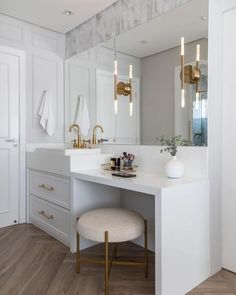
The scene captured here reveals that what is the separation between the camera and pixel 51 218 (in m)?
2.61

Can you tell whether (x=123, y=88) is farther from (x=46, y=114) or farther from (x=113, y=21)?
(x=46, y=114)

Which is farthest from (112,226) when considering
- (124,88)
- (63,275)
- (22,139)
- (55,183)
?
(22,139)

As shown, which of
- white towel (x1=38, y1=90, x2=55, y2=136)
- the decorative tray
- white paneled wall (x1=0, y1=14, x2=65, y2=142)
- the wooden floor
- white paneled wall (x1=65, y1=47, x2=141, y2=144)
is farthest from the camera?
white towel (x1=38, y1=90, x2=55, y2=136)

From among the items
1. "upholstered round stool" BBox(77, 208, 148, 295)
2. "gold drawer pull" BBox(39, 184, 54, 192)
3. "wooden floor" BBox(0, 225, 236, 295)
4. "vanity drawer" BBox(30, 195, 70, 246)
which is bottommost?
"wooden floor" BBox(0, 225, 236, 295)

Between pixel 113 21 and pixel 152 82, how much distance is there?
2.88ft

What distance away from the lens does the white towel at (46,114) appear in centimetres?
315

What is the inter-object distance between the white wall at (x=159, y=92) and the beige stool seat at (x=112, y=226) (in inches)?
30.7

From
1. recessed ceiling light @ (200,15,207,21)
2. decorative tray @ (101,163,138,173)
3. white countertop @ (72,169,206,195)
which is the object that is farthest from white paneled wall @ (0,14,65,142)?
recessed ceiling light @ (200,15,207,21)

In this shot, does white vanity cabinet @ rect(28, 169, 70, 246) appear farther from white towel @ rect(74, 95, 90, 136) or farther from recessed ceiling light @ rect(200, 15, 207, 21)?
recessed ceiling light @ rect(200, 15, 207, 21)

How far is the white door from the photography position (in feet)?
9.52

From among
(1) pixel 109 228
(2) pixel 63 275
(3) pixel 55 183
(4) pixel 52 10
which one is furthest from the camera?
(4) pixel 52 10

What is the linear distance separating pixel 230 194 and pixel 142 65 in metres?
1.38

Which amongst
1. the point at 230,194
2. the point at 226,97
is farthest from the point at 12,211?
the point at 226,97

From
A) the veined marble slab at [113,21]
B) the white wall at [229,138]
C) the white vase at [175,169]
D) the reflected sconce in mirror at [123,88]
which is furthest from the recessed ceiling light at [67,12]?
the white vase at [175,169]
